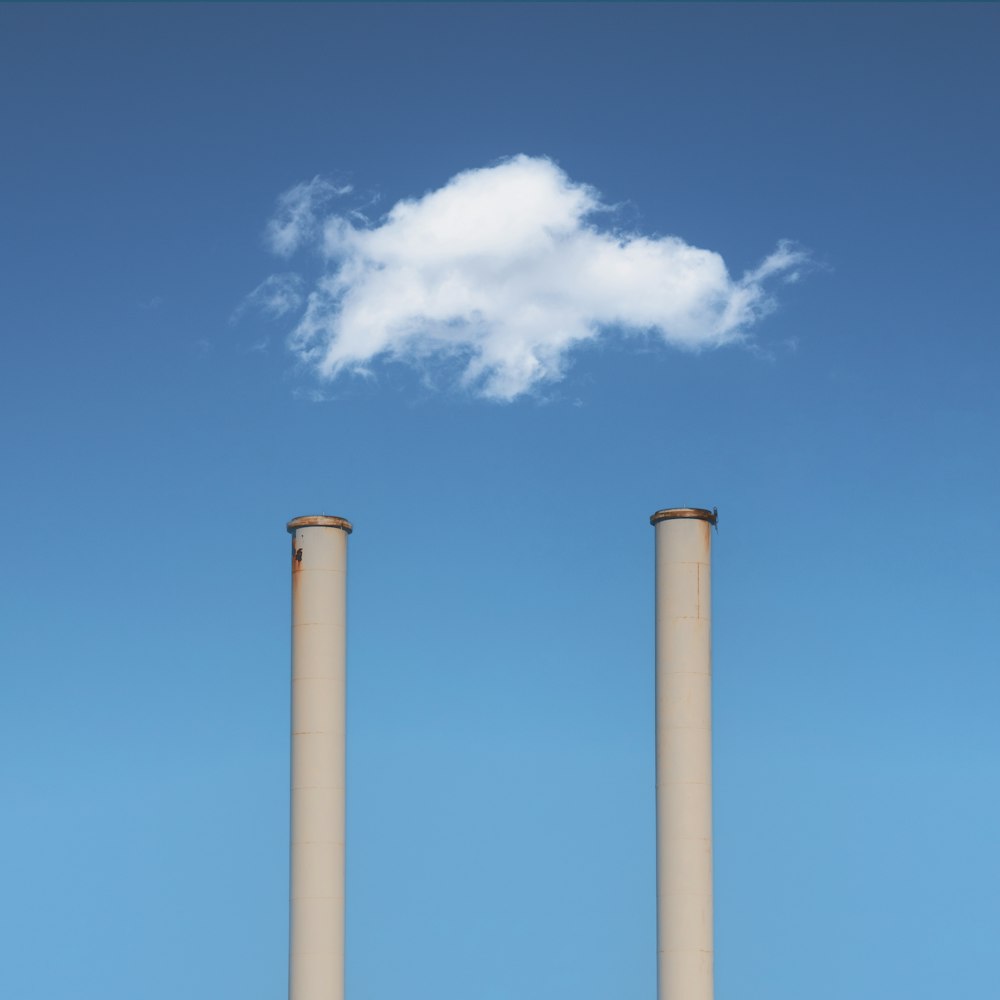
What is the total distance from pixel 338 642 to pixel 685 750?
347 inches

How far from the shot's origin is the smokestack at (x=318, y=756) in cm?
4050

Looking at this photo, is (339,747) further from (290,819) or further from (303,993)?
(303,993)

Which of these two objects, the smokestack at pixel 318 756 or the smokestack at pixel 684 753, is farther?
the smokestack at pixel 318 756

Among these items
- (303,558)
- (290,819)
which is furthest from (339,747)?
(303,558)

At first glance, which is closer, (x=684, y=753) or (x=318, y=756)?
(x=684, y=753)

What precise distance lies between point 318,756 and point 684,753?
876 cm

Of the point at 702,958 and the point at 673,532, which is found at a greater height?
the point at 673,532

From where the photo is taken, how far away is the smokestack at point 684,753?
130 feet

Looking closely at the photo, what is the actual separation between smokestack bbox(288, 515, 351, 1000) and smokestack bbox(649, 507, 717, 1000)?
7.67m

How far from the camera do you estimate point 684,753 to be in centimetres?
4069

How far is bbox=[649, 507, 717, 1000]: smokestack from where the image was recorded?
39.8 m

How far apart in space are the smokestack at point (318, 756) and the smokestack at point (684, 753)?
7.67 m

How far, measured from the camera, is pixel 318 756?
41406 millimetres

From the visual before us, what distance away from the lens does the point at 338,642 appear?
4222 centimetres
